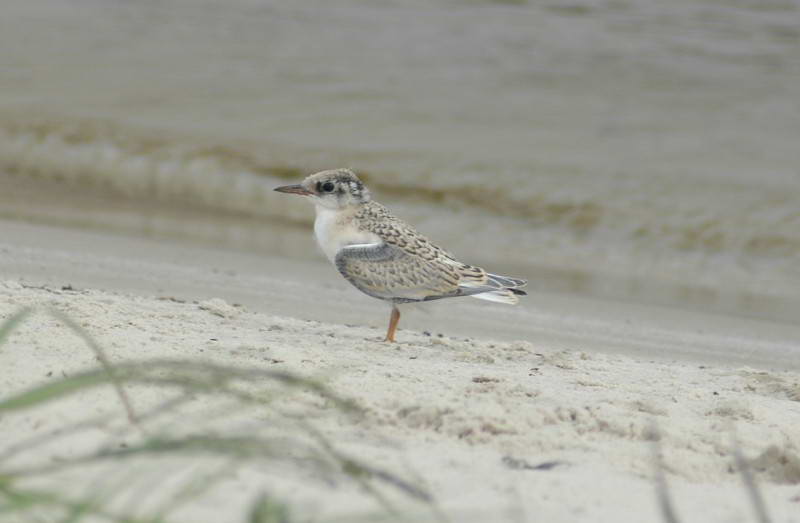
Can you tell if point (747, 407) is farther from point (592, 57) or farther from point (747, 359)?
point (592, 57)

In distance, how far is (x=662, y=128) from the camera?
39.5ft

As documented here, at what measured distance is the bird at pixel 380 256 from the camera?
5320 mm

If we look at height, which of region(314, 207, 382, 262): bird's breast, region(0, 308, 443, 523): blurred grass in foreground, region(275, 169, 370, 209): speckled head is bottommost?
region(0, 308, 443, 523): blurred grass in foreground

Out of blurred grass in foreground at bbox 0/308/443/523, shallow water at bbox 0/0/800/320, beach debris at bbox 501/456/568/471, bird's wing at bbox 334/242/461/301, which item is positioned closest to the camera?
blurred grass in foreground at bbox 0/308/443/523

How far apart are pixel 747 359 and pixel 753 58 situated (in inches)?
310

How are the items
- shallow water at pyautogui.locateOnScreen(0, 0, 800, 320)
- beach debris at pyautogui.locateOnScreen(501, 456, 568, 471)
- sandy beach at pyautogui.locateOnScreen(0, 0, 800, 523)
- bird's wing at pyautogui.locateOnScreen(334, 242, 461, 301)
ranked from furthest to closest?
shallow water at pyautogui.locateOnScreen(0, 0, 800, 320)
bird's wing at pyautogui.locateOnScreen(334, 242, 461, 301)
beach debris at pyautogui.locateOnScreen(501, 456, 568, 471)
sandy beach at pyautogui.locateOnScreen(0, 0, 800, 523)

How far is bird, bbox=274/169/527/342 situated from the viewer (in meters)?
5.32

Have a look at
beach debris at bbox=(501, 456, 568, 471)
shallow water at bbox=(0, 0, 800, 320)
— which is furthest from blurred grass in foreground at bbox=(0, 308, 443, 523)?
shallow water at bbox=(0, 0, 800, 320)

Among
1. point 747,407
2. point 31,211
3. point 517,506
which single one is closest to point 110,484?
point 517,506

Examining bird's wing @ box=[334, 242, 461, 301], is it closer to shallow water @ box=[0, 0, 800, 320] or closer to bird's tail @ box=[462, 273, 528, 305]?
bird's tail @ box=[462, 273, 528, 305]

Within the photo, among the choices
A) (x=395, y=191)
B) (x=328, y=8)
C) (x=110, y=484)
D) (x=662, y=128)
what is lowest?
(x=110, y=484)

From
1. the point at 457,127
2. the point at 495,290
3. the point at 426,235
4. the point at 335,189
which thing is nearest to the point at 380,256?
the point at 335,189

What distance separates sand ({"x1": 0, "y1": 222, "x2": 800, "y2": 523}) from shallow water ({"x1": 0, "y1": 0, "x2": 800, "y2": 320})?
2.04m

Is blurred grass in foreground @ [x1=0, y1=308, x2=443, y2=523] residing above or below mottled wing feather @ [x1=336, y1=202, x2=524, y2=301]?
below
